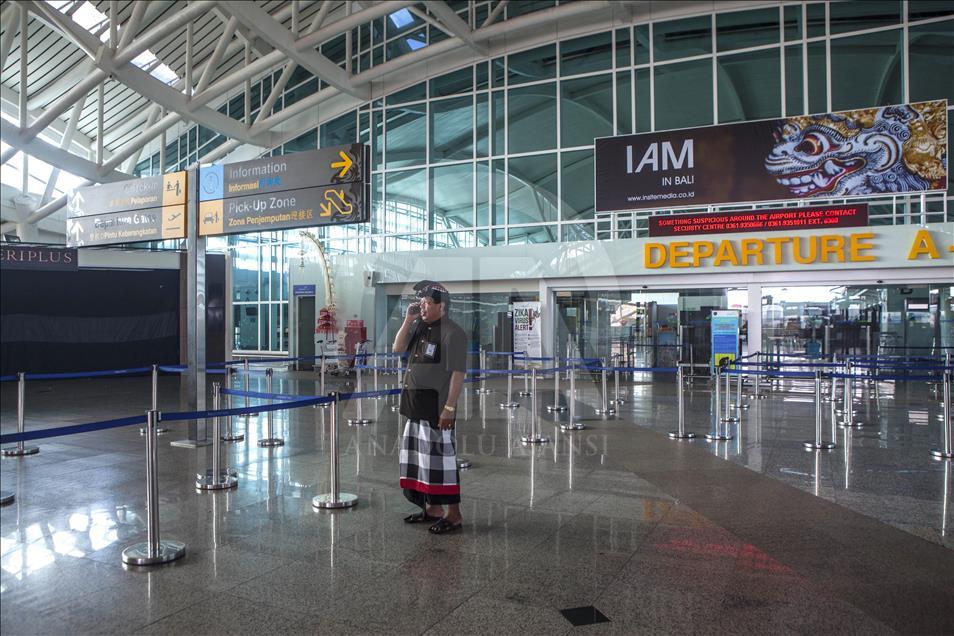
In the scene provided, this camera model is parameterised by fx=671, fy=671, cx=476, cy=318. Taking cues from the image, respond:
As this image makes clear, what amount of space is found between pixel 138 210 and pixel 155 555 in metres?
6.09

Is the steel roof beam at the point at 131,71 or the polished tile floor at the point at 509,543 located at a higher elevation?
the steel roof beam at the point at 131,71

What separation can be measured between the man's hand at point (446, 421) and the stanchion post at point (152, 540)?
6.60ft

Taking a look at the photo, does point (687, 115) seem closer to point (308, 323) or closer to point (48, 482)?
point (308, 323)

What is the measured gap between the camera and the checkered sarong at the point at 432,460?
17.0 feet

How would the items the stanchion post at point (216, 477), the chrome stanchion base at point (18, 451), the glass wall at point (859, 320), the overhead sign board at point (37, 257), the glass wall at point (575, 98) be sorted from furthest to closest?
the glass wall at point (575, 98) → the glass wall at point (859, 320) → the overhead sign board at point (37, 257) → the chrome stanchion base at point (18, 451) → the stanchion post at point (216, 477)

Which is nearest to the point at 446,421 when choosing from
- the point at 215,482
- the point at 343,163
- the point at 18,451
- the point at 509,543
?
the point at 509,543

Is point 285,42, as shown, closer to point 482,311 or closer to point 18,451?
point 482,311

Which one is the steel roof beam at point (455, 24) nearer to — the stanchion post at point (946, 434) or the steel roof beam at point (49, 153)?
the steel roof beam at point (49, 153)

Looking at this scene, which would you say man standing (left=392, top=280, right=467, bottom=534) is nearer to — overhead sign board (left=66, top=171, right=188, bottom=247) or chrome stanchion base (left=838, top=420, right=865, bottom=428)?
overhead sign board (left=66, top=171, right=188, bottom=247)

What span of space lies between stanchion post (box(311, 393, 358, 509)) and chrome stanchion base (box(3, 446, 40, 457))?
4585 mm

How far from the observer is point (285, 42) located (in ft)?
63.8

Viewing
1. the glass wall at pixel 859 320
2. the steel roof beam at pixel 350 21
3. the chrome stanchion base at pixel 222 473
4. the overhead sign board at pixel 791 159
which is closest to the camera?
the chrome stanchion base at pixel 222 473

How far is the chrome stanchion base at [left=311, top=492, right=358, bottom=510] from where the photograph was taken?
5.84m

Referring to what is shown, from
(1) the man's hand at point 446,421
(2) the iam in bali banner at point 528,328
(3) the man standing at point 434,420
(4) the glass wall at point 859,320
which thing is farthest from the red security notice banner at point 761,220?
(1) the man's hand at point 446,421
